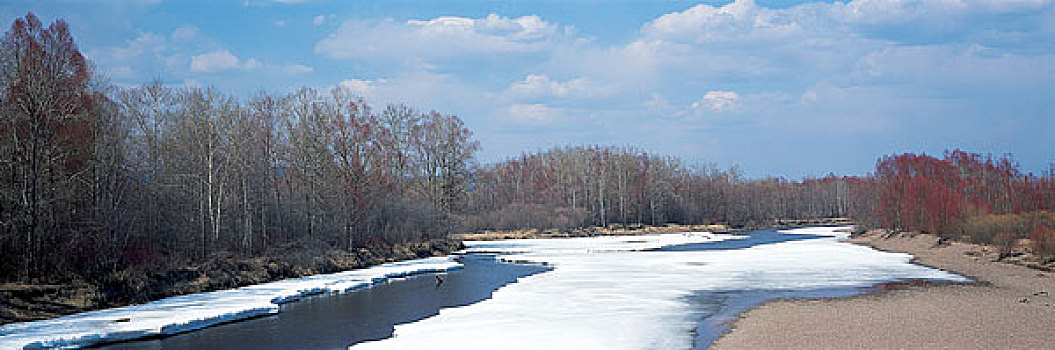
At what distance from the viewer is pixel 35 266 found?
58.8 feet

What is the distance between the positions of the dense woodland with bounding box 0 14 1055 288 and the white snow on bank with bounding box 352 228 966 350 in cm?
726

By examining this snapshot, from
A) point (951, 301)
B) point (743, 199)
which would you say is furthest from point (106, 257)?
point (743, 199)

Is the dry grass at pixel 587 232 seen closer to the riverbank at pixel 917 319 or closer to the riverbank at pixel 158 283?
the riverbank at pixel 158 283

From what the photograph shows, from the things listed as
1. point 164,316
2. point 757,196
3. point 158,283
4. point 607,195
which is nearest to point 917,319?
point 164,316

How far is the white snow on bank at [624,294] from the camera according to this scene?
1295cm

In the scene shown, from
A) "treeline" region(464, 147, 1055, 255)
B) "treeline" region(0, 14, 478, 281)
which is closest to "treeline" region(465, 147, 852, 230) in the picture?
"treeline" region(464, 147, 1055, 255)

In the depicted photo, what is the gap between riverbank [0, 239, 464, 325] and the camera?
1647cm

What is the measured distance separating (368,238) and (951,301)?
26962 mm

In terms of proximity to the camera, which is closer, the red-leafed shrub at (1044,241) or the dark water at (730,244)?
Result: the red-leafed shrub at (1044,241)

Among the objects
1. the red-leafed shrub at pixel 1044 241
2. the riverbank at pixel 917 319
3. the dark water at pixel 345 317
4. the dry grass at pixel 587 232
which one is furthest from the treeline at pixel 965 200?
the dry grass at pixel 587 232

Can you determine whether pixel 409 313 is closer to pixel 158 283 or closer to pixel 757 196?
pixel 158 283

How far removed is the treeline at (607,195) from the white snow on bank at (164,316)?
44.2 meters

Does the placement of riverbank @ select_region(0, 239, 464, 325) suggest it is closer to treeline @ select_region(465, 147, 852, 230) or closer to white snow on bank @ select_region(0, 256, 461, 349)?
white snow on bank @ select_region(0, 256, 461, 349)

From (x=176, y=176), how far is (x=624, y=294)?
18.5m
